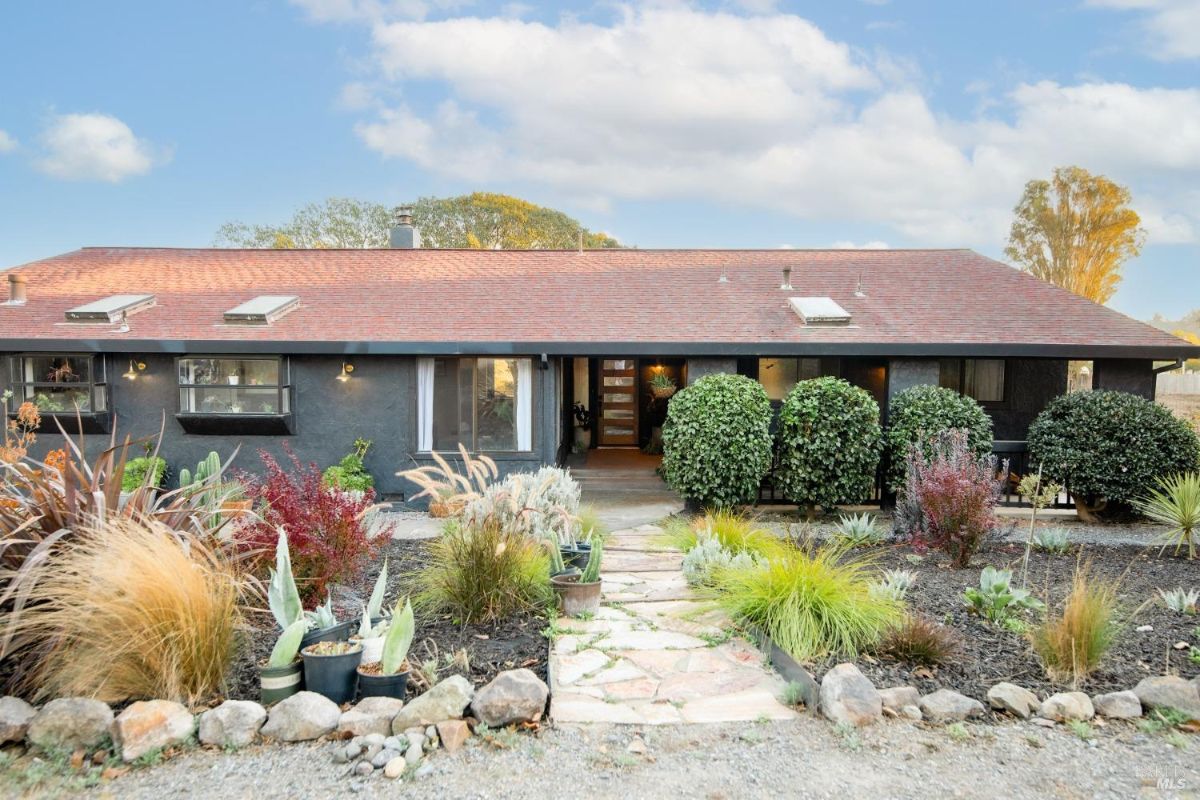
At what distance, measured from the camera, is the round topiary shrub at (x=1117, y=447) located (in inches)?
332

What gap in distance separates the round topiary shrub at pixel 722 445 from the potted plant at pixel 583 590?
377 centimetres

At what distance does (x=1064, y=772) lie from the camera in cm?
321

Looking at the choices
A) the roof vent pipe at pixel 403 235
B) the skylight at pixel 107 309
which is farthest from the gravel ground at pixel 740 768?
the roof vent pipe at pixel 403 235

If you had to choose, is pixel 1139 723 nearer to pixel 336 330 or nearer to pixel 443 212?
pixel 336 330

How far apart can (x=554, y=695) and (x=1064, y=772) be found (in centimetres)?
237

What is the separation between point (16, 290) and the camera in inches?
436

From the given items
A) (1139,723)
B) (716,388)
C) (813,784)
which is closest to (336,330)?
(716,388)

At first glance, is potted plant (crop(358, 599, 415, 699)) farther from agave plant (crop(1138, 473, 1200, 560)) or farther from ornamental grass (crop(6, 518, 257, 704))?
agave plant (crop(1138, 473, 1200, 560))

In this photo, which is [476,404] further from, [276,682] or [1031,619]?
[1031,619]

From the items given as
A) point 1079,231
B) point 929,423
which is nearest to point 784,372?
point 929,423

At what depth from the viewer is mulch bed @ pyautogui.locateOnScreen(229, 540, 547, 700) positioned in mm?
4039

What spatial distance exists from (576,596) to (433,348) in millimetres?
5450

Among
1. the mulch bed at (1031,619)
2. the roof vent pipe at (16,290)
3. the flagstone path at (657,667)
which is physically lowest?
the flagstone path at (657,667)

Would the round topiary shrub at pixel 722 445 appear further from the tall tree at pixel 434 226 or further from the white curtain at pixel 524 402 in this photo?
the tall tree at pixel 434 226
